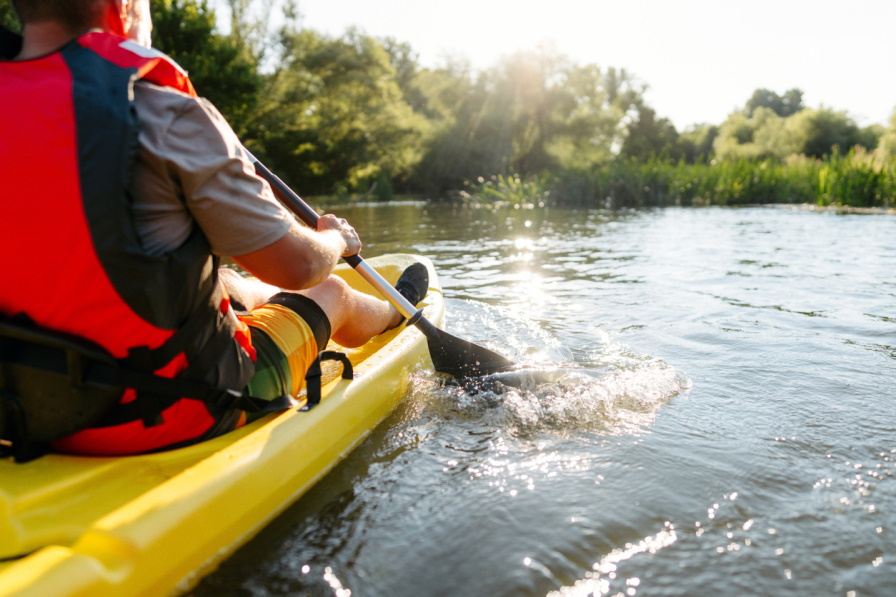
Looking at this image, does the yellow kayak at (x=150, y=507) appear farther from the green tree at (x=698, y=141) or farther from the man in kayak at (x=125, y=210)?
the green tree at (x=698, y=141)

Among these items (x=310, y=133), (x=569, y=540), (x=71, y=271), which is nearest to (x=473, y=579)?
(x=569, y=540)

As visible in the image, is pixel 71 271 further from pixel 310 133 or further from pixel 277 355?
pixel 310 133

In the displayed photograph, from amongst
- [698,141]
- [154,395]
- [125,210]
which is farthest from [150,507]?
[698,141]

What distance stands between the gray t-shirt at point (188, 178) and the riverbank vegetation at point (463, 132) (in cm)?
1385

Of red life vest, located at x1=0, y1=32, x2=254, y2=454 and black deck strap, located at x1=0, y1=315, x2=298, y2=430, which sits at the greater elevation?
red life vest, located at x1=0, y1=32, x2=254, y2=454

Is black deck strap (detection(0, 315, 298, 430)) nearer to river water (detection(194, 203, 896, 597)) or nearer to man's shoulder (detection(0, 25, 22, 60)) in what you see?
river water (detection(194, 203, 896, 597))

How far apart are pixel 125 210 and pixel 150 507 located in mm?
659

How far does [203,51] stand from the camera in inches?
795

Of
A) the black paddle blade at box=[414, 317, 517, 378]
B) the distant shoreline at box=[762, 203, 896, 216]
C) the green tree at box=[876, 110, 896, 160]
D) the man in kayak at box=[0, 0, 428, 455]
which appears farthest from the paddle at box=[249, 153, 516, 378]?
the green tree at box=[876, 110, 896, 160]

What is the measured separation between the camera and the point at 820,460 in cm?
218

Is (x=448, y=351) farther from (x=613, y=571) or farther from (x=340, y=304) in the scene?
(x=613, y=571)

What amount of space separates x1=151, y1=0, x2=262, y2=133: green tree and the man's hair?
19885 millimetres

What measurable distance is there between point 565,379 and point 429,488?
3.35 feet

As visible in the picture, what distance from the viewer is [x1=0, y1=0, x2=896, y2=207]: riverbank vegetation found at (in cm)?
1577
